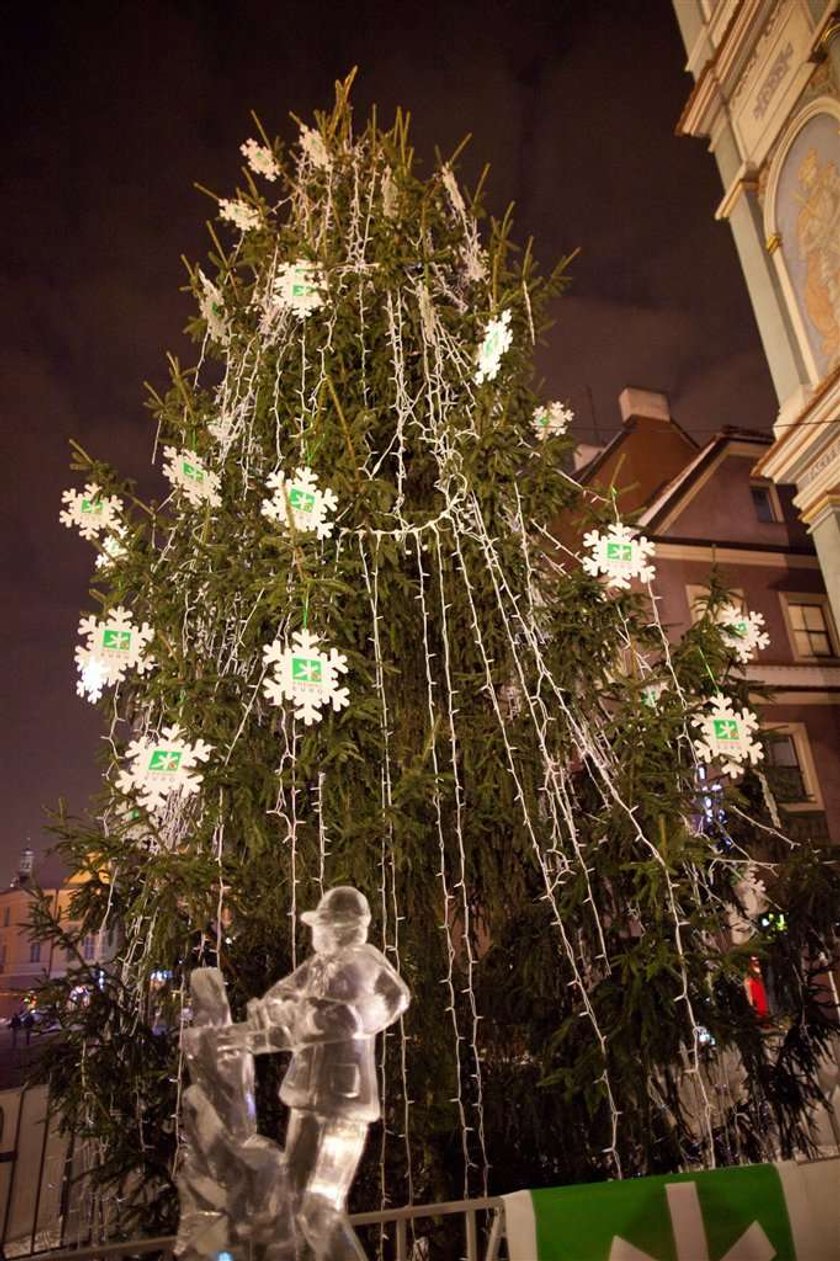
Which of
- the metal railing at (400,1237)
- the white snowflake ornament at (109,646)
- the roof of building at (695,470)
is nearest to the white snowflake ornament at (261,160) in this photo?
the white snowflake ornament at (109,646)

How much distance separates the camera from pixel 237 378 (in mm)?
5184

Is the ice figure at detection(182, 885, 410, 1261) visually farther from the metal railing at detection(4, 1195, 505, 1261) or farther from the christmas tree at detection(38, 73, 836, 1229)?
the christmas tree at detection(38, 73, 836, 1229)

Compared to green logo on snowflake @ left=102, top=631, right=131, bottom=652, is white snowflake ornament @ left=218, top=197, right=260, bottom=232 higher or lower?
higher

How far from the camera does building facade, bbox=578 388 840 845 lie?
15250 mm

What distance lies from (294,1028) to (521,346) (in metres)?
4.23

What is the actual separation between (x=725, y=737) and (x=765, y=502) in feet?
47.1

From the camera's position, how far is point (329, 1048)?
2.50 meters

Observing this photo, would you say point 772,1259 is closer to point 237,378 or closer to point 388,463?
point 388,463

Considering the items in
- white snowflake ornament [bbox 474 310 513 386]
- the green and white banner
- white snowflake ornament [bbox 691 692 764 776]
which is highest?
white snowflake ornament [bbox 474 310 513 386]

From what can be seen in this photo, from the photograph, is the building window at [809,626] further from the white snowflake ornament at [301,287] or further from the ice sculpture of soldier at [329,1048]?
the ice sculpture of soldier at [329,1048]

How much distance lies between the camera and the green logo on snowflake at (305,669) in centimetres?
369

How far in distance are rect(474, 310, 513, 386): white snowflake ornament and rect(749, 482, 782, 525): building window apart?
1393cm

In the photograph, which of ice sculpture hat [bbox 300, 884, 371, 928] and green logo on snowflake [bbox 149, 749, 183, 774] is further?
green logo on snowflake [bbox 149, 749, 183, 774]

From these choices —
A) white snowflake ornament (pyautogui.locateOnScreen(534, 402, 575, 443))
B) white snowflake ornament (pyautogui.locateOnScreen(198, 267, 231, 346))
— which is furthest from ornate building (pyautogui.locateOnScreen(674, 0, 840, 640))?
white snowflake ornament (pyautogui.locateOnScreen(198, 267, 231, 346))
